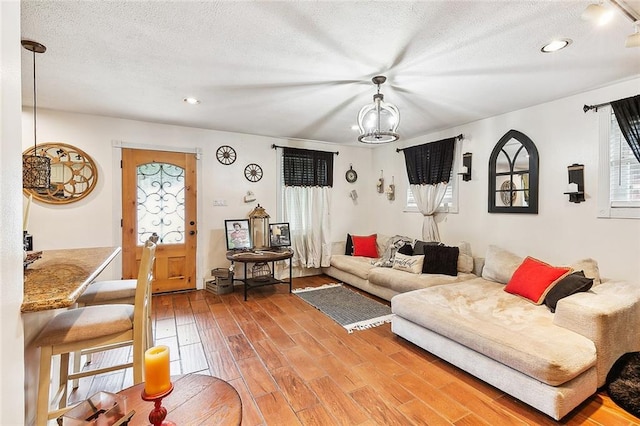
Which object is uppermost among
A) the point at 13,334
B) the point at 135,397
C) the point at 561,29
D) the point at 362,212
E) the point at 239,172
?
the point at 561,29

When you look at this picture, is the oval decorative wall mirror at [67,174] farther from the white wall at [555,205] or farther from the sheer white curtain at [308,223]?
the white wall at [555,205]

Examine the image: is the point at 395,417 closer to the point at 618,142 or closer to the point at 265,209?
the point at 618,142

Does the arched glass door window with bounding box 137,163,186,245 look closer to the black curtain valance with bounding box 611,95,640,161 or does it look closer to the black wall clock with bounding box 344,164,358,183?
the black wall clock with bounding box 344,164,358,183

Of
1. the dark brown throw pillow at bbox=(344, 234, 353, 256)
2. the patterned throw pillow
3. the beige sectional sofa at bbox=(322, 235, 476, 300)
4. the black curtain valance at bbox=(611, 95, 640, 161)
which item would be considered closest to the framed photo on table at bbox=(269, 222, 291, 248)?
the beige sectional sofa at bbox=(322, 235, 476, 300)

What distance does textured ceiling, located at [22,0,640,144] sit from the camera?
5.93 ft

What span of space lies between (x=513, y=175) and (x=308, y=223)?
3.17m

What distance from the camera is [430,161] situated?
4605 millimetres

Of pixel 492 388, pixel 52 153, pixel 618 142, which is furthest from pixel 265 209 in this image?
pixel 618 142

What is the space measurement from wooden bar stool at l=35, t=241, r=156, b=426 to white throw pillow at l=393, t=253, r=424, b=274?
3.16 meters

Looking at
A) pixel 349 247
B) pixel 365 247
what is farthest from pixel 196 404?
pixel 349 247

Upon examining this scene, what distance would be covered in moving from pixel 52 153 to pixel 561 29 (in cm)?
529

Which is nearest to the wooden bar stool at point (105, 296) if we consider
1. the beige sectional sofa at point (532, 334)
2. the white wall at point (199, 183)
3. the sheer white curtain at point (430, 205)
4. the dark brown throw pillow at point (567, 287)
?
the white wall at point (199, 183)

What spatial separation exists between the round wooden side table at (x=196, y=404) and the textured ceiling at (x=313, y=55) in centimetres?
206

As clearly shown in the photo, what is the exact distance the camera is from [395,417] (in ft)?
6.19
